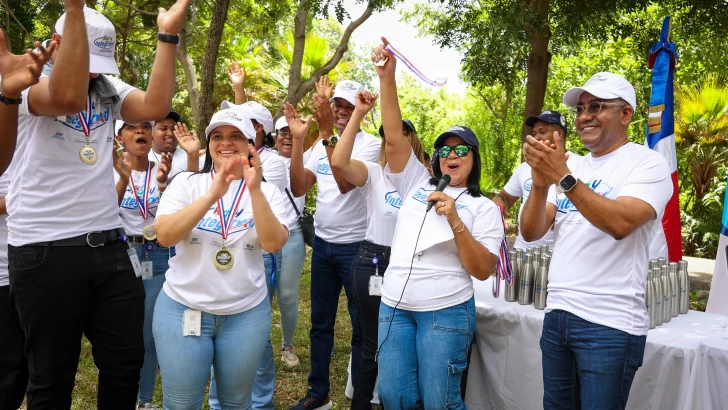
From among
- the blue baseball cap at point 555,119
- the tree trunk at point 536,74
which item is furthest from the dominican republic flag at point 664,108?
the tree trunk at point 536,74

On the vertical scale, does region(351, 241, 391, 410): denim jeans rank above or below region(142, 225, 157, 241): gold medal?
below

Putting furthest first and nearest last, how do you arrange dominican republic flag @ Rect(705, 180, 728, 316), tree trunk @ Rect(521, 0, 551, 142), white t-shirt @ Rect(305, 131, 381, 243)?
tree trunk @ Rect(521, 0, 551, 142) < dominican republic flag @ Rect(705, 180, 728, 316) < white t-shirt @ Rect(305, 131, 381, 243)


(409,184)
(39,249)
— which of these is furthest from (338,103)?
(39,249)

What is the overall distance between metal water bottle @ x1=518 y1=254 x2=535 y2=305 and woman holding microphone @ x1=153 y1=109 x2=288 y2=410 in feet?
5.93

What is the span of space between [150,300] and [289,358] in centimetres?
184

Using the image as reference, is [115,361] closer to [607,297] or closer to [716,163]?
[607,297]

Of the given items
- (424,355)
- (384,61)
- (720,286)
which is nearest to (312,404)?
(424,355)

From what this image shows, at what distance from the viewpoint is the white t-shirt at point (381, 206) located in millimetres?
4082

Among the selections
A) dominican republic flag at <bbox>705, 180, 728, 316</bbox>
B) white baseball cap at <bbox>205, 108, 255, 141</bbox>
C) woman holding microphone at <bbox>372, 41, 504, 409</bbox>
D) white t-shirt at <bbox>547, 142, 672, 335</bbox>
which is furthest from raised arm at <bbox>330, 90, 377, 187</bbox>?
dominican republic flag at <bbox>705, 180, 728, 316</bbox>

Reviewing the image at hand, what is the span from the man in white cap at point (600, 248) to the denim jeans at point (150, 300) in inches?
101

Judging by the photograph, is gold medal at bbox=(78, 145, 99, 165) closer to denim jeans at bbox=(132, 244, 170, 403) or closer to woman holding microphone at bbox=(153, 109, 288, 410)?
woman holding microphone at bbox=(153, 109, 288, 410)

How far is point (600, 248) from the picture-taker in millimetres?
2805

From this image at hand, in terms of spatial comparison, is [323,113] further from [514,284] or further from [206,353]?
[206,353]

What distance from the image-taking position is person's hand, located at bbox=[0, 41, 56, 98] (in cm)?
234
